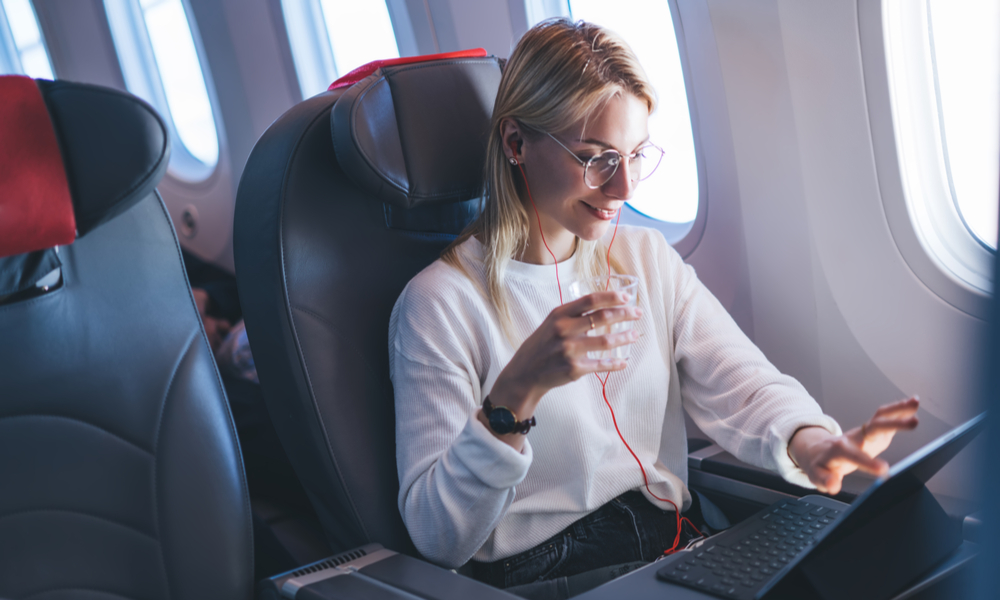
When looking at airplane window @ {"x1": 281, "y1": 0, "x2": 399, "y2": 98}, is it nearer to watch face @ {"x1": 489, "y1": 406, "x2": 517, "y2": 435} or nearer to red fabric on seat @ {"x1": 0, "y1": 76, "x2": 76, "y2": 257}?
red fabric on seat @ {"x1": 0, "y1": 76, "x2": 76, "y2": 257}

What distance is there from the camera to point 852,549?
799 mm

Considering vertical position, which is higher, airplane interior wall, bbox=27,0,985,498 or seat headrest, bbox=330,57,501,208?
seat headrest, bbox=330,57,501,208

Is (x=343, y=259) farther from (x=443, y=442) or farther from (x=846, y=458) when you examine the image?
(x=846, y=458)

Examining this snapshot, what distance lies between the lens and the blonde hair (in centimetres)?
125

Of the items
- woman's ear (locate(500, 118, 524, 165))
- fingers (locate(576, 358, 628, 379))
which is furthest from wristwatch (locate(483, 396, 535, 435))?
woman's ear (locate(500, 118, 524, 165))

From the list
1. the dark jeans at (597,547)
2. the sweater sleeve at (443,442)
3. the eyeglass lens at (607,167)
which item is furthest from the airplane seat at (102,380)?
the eyeglass lens at (607,167)

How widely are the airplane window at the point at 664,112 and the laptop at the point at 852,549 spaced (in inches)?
35.7

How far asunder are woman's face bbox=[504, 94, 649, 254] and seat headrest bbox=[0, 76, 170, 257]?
0.61 m

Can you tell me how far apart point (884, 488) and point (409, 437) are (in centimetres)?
69

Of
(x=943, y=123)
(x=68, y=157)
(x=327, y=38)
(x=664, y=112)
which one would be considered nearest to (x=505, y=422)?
(x=68, y=157)

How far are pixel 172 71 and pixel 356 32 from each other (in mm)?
1998

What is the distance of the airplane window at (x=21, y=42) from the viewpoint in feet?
18.1

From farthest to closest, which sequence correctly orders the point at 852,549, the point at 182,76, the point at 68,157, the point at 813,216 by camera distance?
1. the point at 182,76
2. the point at 813,216
3. the point at 68,157
4. the point at 852,549

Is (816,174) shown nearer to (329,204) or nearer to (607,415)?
(607,415)
